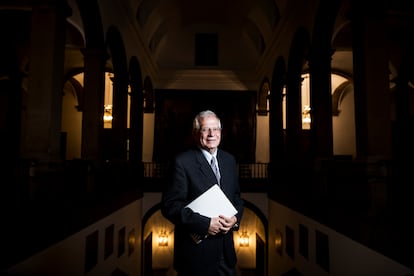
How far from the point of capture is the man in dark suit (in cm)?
229

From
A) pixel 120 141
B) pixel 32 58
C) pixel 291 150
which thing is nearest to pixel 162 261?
pixel 120 141

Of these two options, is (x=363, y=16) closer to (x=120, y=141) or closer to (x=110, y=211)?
(x=110, y=211)

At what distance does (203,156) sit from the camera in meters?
2.53

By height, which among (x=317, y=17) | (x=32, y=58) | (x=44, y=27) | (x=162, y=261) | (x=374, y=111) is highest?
(x=317, y=17)

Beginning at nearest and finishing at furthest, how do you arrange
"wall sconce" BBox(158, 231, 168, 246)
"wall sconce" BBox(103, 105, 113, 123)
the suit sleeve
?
the suit sleeve < "wall sconce" BBox(103, 105, 113, 123) < "wall sconce" BBox(158, 231, 168, 246)

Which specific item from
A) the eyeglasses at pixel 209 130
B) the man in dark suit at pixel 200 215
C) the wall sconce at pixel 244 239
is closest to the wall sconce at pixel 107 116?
the wall sconce at pixel 244 239

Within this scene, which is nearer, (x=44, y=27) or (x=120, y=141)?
(x=44, y=27)

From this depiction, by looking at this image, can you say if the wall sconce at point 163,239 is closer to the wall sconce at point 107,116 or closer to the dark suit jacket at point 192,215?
the wall sconce at point 107,116

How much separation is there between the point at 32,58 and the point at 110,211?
3.84m

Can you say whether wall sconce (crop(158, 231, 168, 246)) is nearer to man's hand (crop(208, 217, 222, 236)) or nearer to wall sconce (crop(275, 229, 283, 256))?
wall sconce (crop(275, 229, 283, 256))

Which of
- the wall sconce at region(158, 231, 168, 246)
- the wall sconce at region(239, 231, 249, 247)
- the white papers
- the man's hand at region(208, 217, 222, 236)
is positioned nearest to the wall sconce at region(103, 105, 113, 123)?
the wall sconce at region(158, 231, 168, 246)

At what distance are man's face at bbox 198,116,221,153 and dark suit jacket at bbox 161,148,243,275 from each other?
121mm

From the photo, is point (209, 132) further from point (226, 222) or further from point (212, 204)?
point (226, 222)

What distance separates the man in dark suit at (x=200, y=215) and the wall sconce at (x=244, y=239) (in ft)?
49.0
